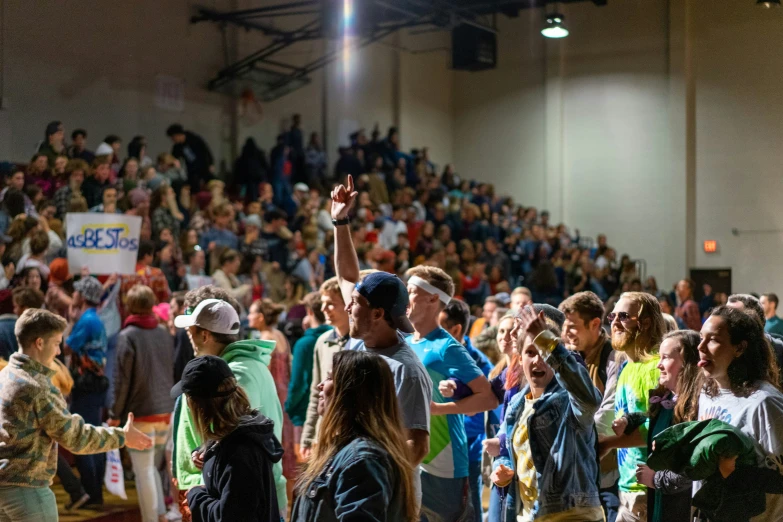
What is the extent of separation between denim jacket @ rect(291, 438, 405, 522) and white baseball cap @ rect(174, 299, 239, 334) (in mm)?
1405

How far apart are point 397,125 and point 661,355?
17.6 m

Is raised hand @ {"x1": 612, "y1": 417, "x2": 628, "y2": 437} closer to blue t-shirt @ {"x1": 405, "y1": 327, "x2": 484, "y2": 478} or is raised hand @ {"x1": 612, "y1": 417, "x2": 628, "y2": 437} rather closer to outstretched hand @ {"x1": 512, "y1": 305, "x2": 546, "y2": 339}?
blue t-shirt @ {"x1": 405, "y1": 327, "x2": 484, "y2": 478}

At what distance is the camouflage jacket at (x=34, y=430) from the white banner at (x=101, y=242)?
4.26 meters

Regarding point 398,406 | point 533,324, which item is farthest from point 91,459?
point 398,406

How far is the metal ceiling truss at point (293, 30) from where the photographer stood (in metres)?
16.4

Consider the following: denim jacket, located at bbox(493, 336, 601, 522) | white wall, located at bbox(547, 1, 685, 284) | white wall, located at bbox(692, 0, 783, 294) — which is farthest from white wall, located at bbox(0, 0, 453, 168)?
denim jacket, located at bbox(493, 336, 601, 522)

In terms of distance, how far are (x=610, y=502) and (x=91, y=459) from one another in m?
4.57

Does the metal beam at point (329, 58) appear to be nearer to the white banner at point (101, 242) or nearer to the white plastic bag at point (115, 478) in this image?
the white banner at point (101, 242)

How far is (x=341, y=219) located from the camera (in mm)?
3838

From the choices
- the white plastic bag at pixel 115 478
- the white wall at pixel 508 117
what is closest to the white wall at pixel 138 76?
the white wall at pixel 508 117

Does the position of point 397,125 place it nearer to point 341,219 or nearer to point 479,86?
point 479,86

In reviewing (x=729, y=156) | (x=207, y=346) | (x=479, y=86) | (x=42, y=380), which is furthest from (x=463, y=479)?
(x=479, y=86)

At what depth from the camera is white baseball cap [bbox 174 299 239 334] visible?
3.68 m

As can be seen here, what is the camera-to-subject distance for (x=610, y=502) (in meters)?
4.21
